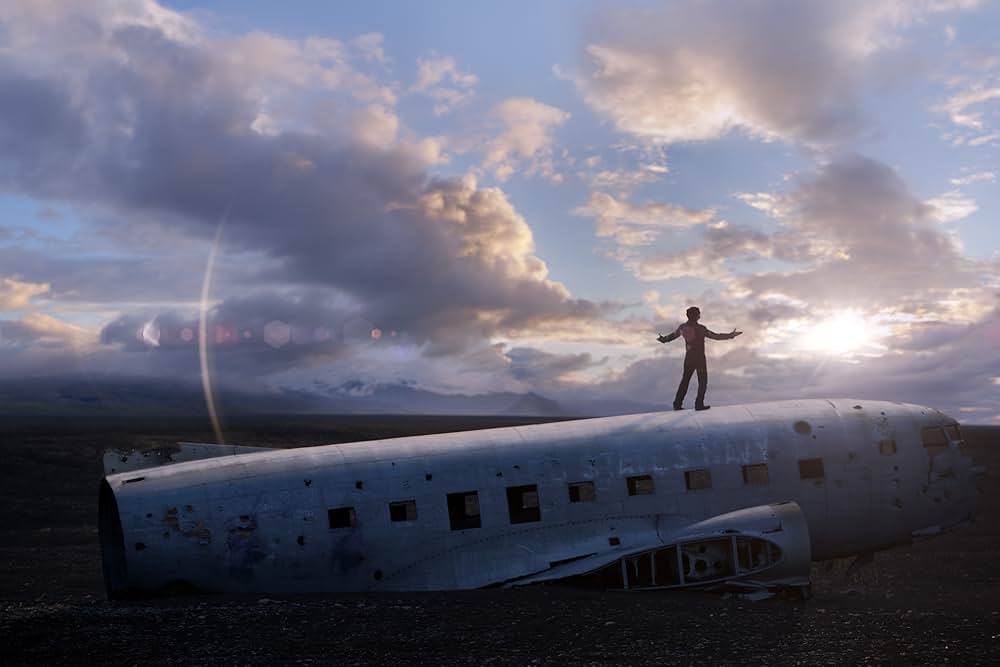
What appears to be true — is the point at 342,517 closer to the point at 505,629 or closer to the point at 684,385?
the point at 505,629

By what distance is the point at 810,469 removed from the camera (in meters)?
20.0

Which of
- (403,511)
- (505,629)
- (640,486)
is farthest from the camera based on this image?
(640,486)

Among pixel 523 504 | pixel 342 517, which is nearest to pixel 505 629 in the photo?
pixel 523 504

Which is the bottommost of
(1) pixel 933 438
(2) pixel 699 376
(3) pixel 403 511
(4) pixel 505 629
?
(4) pixel 505 629

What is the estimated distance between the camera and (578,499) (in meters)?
19.2

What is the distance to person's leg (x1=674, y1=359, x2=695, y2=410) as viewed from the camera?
76.0 ft

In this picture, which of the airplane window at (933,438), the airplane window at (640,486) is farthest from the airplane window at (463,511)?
the airplane window at (933,438)

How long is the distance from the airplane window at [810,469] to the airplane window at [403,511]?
9.39 m

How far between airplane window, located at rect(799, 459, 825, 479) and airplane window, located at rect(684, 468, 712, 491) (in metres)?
2.38

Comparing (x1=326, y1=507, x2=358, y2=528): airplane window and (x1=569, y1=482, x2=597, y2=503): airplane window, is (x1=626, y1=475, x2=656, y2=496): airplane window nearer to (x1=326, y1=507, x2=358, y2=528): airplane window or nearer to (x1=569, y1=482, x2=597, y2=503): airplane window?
(x1=569, y1=482, x2=597, y2=503): airplane window

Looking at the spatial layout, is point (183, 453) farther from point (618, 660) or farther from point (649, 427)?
point (618, 660)

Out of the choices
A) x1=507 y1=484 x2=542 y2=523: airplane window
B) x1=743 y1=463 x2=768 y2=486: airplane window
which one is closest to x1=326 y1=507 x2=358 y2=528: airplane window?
x1=507 y1=484 x2=542 y2=523: airplane window

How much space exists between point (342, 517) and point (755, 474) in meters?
9.82

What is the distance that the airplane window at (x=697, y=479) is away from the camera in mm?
19500
